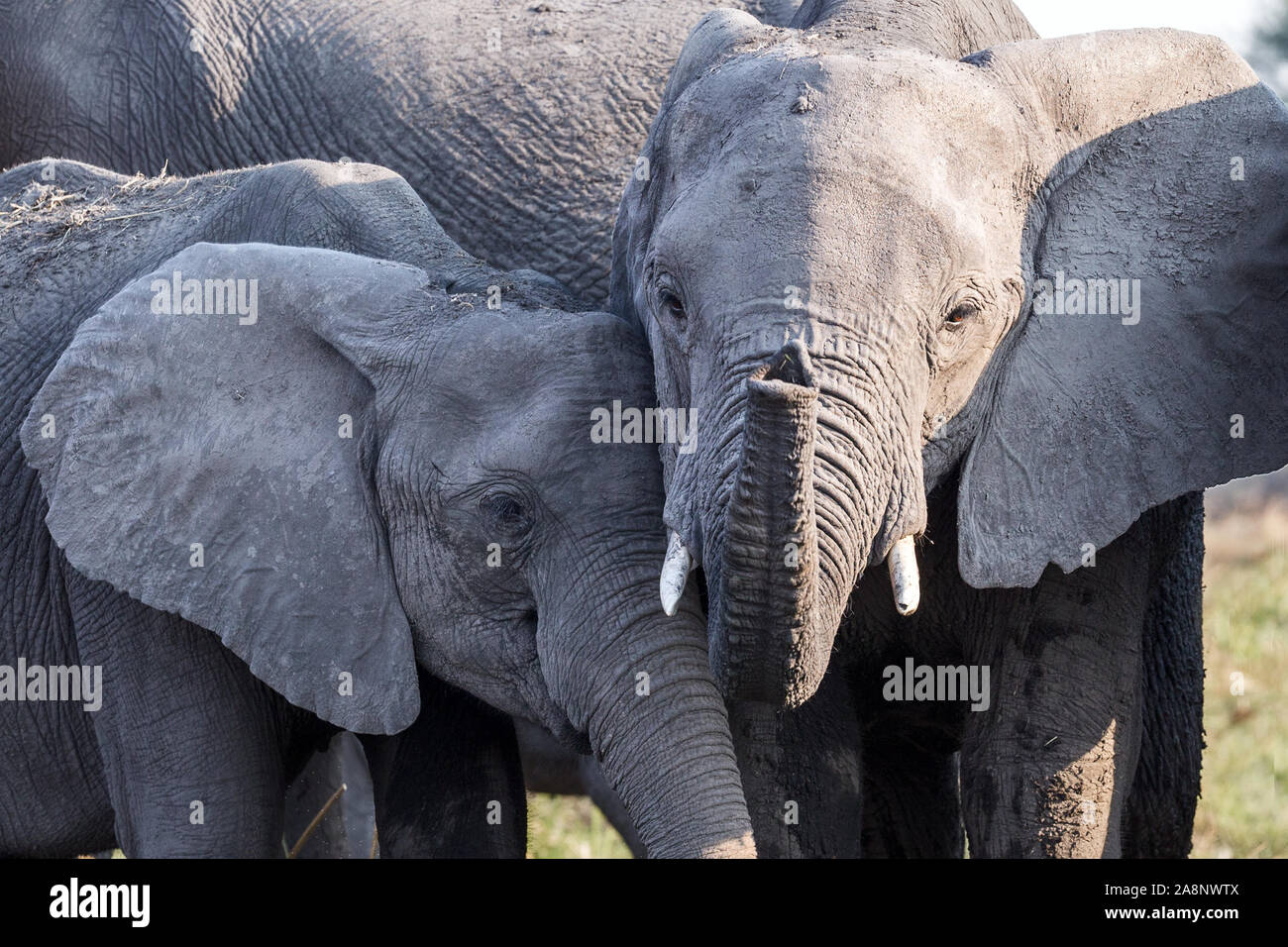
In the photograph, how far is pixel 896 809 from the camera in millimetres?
5078

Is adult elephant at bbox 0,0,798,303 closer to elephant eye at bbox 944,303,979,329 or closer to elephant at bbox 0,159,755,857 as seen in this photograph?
elephant at bbox 0,159,755,857

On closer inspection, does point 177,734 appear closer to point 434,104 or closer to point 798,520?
point 798,520

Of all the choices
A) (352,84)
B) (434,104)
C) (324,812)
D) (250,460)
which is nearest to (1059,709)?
(250,460)

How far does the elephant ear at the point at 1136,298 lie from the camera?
12.3 feet

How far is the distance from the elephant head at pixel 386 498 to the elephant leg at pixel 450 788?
0.50m

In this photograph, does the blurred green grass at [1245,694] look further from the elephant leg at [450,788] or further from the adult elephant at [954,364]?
the elephant leg at [450,788]

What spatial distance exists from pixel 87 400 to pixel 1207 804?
4.21 meters

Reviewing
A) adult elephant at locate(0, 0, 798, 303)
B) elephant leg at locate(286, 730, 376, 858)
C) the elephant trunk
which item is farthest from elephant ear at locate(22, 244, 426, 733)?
adult elephant at locate(0, 0, 798, 303)

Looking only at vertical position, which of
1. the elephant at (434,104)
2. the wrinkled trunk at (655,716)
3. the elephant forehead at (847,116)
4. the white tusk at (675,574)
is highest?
the elephant at (434,104)

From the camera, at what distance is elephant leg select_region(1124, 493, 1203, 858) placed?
464 centimetres

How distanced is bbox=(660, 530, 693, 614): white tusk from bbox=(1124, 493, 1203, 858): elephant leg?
1.44 meters

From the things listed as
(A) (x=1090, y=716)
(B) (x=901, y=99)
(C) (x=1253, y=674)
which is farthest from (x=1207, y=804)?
(B) (x=901, y=99)

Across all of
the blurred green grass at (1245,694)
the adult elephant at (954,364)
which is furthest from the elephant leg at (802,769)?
the blurred green grass at (1245,694)
